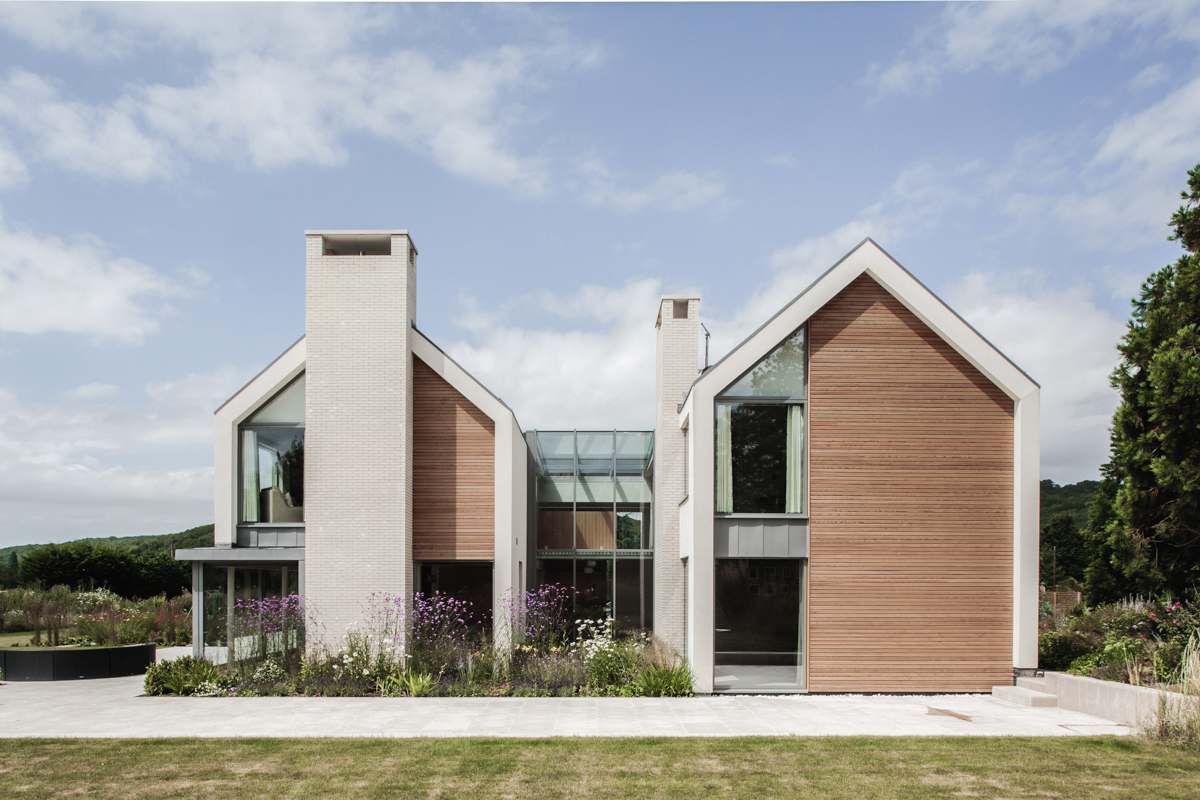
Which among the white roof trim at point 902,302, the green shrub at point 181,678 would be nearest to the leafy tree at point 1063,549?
the white roof trim at point 902,302

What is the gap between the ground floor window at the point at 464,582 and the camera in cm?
1597

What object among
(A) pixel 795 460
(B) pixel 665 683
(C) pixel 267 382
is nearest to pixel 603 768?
(B) pixel 665 683

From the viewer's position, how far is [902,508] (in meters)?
14.4

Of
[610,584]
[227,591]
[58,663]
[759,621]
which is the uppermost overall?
[227,591]

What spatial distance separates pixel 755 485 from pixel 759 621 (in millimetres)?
2382

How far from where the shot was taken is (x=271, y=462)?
16094 millimetres

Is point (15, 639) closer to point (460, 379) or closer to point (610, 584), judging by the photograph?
point (460, 379)

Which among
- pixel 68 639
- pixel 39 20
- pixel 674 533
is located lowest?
pixel 68 639

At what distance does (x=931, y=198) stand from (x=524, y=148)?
6.86 meters

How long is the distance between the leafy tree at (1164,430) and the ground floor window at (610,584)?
33.3ft

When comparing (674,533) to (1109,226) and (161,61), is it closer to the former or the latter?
(1109,226)

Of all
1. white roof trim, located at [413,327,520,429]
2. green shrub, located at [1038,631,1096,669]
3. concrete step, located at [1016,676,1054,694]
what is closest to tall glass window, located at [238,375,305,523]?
white roof trim, located at [413,327,520,429]

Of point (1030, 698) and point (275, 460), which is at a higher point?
point (275, 460)

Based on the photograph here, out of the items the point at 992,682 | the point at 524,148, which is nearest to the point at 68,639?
the point at 524,148
